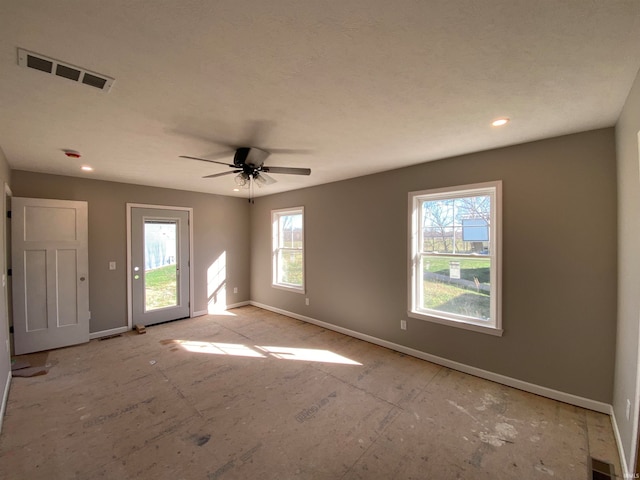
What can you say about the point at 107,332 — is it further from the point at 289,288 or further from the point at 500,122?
the point at 500,122

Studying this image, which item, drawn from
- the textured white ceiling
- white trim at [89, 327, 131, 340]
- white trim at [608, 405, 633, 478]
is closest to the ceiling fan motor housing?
the textured white ceiling

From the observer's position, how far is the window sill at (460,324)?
2.83 meters

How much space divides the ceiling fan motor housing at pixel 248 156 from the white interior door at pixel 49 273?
2.99m

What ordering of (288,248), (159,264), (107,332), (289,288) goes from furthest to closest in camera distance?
1. (288,248)
2. (289,288)
3. (159,264)
4. (107,332)

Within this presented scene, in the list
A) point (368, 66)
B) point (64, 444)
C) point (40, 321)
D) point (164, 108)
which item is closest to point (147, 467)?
point (64, 444)

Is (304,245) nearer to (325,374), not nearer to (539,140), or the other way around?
(325,374)

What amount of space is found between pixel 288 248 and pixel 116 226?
2.92 m

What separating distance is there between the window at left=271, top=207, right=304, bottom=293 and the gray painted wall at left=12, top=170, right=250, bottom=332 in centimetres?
103

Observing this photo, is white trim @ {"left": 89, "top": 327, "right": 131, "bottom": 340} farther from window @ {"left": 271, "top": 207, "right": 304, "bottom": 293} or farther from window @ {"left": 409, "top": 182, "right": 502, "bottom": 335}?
window @ {"left": 409, "top": 182, "right": 502, "bottom": 335}

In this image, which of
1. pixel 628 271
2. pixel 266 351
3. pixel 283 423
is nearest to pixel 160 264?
pixel 266 351

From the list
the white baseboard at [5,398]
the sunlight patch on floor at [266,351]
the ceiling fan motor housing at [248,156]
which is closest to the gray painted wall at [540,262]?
the sunlight patch on floor at [266,351]

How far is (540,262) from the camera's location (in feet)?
8.47

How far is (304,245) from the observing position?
16.3 feet

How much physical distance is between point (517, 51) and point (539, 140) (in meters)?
1.66
